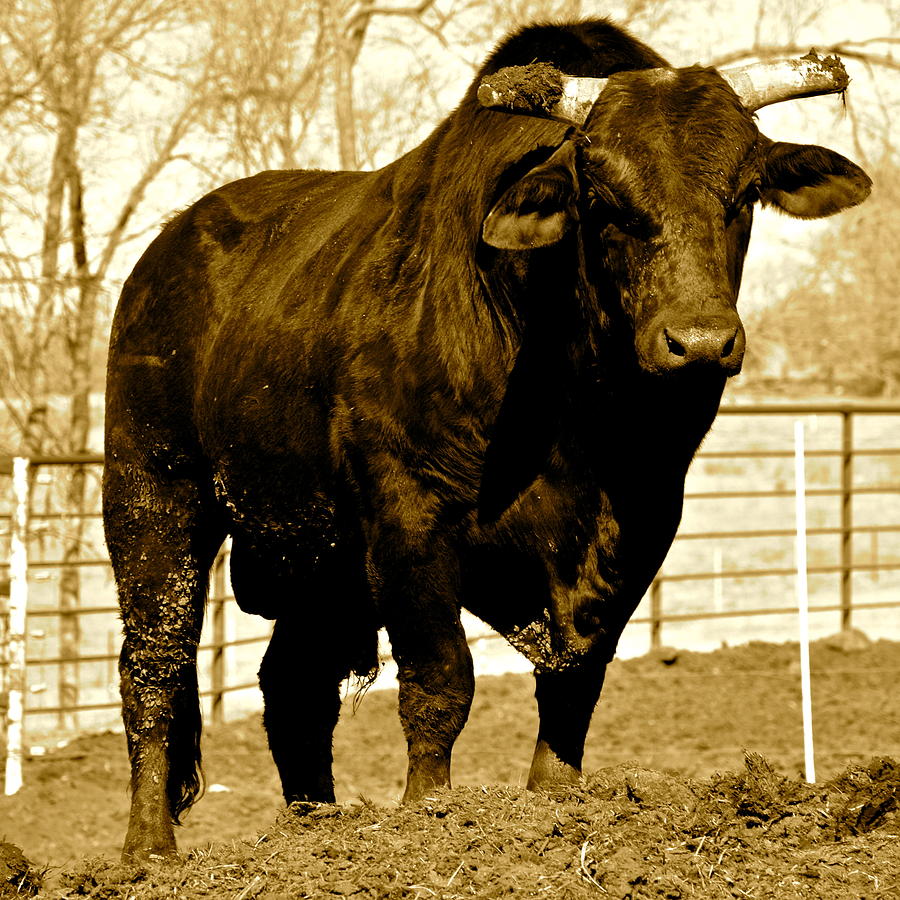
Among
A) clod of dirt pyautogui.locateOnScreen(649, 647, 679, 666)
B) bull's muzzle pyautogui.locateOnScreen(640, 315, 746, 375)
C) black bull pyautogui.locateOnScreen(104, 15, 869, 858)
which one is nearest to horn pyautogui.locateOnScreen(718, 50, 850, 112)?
black bull pyautogui.locateOnScreen(104, 15, 869, 858)

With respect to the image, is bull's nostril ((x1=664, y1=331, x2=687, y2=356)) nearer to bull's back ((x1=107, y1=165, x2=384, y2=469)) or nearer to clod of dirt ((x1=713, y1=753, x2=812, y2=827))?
clod of dirt ((x1=713, y1=753, x2=812, y2=827))

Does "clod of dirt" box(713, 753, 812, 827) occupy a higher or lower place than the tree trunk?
lower

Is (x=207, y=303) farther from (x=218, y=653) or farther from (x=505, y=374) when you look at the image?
(x=218, y=653)

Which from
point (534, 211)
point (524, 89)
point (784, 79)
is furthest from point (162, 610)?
point (784, 79)

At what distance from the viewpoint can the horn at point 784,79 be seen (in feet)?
13.2

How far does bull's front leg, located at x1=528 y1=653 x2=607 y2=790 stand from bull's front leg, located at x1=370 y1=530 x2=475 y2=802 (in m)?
0.40

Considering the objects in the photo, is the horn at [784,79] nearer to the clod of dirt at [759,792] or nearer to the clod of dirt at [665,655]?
the clod of dirt at [759,792]

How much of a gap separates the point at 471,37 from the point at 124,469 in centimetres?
968

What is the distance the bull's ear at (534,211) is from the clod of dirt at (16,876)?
87.7 inches

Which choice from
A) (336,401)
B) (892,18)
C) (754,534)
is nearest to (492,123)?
(336,401)

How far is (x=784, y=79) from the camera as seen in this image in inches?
160

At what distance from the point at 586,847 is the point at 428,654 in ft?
2.80

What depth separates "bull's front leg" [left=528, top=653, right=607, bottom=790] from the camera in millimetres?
4328

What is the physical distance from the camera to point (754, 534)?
11.1 metres
